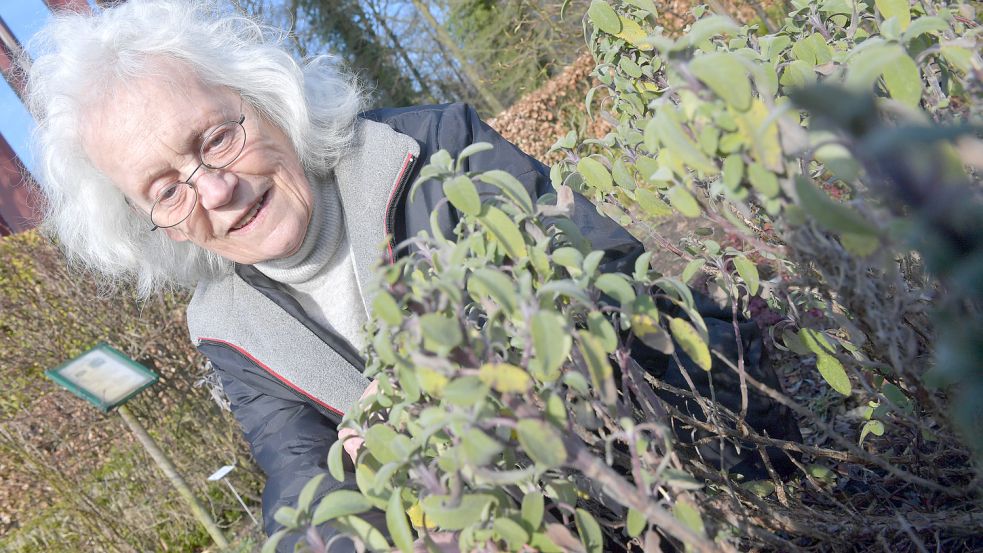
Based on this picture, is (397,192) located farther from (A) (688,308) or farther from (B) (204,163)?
(A) (688,308)

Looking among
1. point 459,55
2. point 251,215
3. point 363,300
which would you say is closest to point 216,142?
point 251,215

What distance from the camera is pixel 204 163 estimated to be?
1976 millimetres

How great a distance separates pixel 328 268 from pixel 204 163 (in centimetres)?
49

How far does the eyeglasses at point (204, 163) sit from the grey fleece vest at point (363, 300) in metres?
0.34

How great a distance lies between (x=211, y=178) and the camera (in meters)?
1.96

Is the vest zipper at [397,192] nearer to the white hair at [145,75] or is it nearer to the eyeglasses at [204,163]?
the white hair at [145,75]

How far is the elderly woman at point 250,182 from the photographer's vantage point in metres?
1.96

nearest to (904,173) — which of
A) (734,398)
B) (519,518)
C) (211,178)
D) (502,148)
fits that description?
(519,518)

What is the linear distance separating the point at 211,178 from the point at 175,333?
320 cm

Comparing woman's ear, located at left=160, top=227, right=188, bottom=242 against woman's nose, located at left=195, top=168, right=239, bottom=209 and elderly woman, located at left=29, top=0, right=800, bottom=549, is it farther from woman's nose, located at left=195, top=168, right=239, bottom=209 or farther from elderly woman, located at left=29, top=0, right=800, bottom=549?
woman's nose, located at left=195, top=168, right=239, bottom=209

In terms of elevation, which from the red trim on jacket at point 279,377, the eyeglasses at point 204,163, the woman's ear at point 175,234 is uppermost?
the eyeglasses at point 204,163

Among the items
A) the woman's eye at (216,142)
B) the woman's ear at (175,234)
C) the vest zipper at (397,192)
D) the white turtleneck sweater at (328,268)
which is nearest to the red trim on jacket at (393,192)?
the vest zipper at (397,192)

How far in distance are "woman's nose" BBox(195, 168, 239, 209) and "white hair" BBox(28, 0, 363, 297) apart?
0.83 feet

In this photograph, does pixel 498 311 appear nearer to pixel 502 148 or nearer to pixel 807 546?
pixel 807 546
